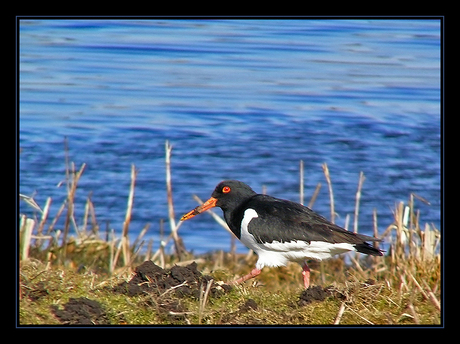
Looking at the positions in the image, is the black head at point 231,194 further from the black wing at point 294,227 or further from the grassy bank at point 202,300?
the grassy bank at point 202,300

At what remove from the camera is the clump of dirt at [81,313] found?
17.5 feet

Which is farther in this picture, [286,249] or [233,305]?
[286,249]

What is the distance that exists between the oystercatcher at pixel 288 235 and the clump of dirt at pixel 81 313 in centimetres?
160

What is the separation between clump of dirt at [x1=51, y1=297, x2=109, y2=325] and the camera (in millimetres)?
5324

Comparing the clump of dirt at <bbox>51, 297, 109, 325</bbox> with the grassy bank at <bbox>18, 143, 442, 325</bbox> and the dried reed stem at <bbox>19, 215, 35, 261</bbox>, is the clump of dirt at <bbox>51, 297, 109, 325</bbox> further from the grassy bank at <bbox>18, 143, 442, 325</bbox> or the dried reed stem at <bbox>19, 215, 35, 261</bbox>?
the dried reed stem at <bbox>19, 215, 35, 261</bbox>

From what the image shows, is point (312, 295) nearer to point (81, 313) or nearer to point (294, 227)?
point (294, 227)

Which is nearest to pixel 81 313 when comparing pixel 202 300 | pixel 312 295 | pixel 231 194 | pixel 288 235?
pixel 202 300

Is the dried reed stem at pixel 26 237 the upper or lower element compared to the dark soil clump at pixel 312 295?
upper

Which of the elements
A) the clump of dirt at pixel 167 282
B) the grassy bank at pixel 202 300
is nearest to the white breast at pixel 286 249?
the grassy bank at pixel 202 300

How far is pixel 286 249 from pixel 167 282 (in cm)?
172

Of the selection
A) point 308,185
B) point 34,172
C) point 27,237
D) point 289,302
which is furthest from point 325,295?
point 34,172

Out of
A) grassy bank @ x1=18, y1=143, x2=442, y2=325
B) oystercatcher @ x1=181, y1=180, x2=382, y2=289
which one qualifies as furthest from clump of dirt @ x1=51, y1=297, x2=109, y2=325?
oystercatcher @ x1=181, y1=180, x2=382, y2=289

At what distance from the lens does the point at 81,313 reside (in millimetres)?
5359

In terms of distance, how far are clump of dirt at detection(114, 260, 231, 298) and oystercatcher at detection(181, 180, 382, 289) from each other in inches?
29.6
